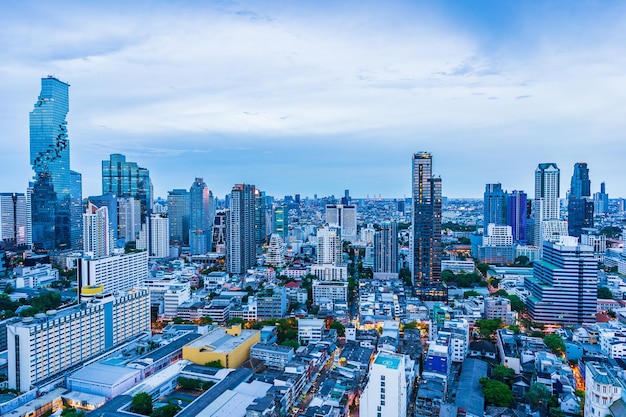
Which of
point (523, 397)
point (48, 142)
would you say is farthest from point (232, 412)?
point (48, 142)

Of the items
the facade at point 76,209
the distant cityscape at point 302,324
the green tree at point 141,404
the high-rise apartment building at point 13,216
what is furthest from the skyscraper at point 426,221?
the high-rise apartment building at point 13,216

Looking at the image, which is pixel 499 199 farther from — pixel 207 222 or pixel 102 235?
pixel 102 235

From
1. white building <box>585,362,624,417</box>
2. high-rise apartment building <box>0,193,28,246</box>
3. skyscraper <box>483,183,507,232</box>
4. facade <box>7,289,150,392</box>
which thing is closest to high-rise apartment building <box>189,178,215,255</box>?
high-rise apartment building <box>0,193,28,246</box>

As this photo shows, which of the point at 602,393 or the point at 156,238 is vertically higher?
the point at 156,238

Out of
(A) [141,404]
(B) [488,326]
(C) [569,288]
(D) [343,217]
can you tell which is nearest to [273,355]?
(A) [141,404]

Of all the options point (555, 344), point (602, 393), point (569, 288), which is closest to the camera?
point (602, 393)

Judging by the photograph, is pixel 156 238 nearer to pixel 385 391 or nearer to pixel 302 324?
pixel 302 324

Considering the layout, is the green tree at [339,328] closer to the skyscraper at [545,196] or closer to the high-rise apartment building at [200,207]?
the skyscraper at [545,196]
